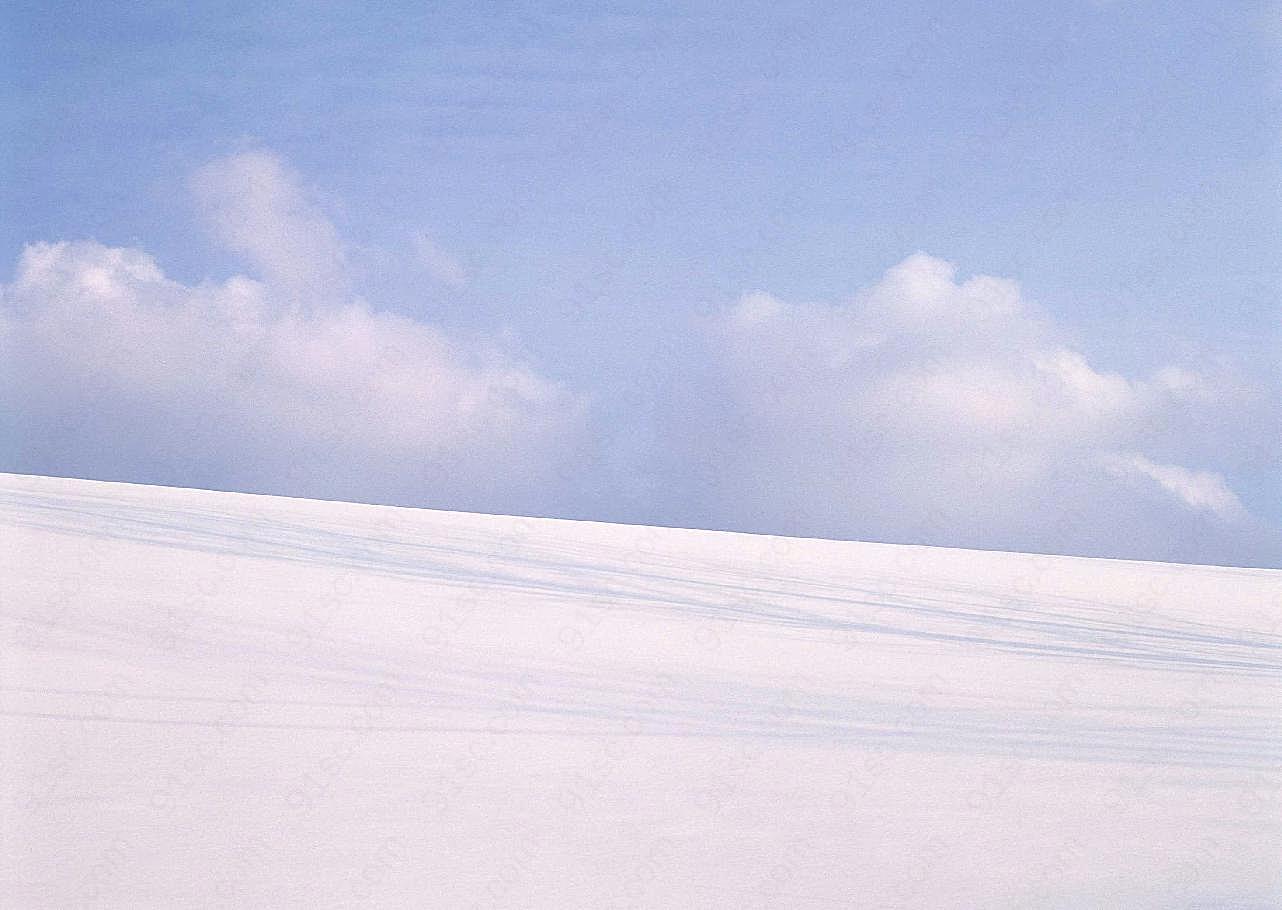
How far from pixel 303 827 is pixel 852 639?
2137 millimetres

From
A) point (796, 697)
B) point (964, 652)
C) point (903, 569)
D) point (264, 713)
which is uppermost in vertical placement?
point (903, 569)

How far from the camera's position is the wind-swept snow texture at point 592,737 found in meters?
1.86


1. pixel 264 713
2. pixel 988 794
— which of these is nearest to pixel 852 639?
pixel 988 794

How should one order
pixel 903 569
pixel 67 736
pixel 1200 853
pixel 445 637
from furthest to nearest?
pixel 903 569 → pixel 445 637 → pixel 67 736 → pixel 1200 853

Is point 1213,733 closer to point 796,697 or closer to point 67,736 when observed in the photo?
point 796,697

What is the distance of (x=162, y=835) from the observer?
6.22 feet

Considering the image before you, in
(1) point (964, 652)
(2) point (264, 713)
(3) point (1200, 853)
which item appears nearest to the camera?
(3) point (1200, 853)

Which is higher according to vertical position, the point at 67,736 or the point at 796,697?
the point at 796,697

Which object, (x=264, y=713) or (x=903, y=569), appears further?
(x=903, y=569)

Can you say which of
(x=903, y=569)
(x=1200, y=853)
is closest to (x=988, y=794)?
(x=1200, y=853)

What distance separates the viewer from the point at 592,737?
2535 millimetres

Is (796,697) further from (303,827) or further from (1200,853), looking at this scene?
(303,827)

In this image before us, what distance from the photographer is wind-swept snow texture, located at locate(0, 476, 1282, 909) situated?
1856 mm

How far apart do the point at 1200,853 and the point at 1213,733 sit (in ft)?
3.06
